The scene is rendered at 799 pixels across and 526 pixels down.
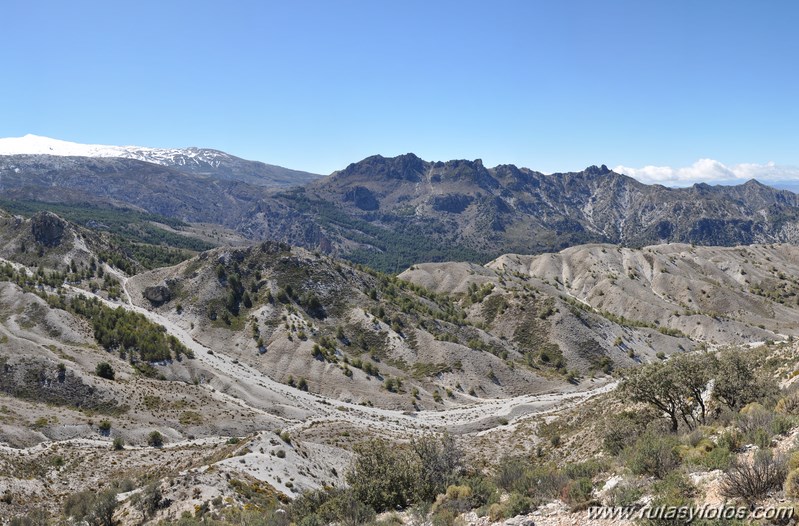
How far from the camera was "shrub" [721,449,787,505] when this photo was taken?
1409 centimetres

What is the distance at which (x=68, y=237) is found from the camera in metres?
170

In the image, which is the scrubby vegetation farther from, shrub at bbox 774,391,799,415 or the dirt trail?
shrub at bbox 774,391,799,415

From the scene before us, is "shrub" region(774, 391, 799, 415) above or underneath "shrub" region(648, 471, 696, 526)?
above

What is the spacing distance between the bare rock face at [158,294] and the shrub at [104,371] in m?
52.1

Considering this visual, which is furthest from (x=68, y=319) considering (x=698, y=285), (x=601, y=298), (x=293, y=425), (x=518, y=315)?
(x=698, y=285)

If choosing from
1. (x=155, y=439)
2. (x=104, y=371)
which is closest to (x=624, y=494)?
(x=155, y=439)

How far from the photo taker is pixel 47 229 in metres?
171

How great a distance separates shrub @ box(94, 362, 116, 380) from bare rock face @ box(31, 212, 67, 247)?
379ft

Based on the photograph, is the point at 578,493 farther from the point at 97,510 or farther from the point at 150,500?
the point at 97,510

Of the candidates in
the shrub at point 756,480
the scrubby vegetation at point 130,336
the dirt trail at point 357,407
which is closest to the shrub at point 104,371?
the scrubby vegetation at point 130,336

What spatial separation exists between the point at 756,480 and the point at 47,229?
8332 inches

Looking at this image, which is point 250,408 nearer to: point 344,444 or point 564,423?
point 344,444

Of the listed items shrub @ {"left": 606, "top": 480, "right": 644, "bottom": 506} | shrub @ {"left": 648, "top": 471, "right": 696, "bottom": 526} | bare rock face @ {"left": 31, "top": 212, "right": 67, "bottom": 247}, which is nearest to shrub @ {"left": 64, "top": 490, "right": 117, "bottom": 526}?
shrub @ {"left": 606, "top": 480, "right": 644, "bottom": 506}

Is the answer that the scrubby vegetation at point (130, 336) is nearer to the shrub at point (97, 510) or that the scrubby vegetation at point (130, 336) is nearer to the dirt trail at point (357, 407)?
the dirt trail at point (357, 407)
